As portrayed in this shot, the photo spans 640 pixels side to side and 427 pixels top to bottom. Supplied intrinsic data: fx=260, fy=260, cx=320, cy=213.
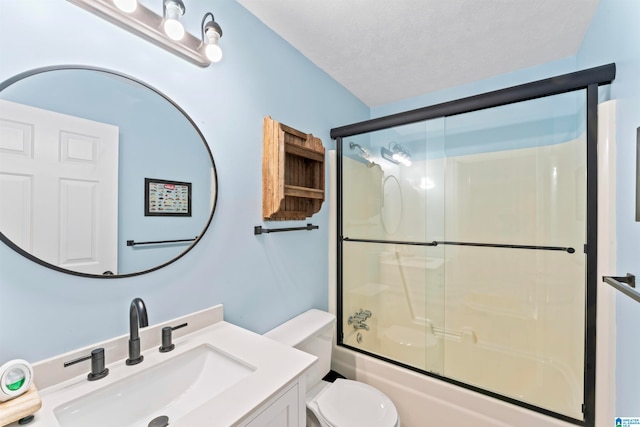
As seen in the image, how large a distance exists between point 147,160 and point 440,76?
6.81ft

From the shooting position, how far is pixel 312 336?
153 centimetres

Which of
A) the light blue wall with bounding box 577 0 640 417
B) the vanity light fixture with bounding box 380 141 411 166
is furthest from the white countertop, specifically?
the vanity light fixture with bounding box 380 141 411 166

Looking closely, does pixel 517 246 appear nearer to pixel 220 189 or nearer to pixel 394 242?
pixel 394 242

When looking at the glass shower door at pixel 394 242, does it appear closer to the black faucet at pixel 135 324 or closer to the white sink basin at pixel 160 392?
the white sink basin at pixel 160 392

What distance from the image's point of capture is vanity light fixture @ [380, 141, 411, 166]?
1.98 m

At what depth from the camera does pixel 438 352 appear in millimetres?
1812

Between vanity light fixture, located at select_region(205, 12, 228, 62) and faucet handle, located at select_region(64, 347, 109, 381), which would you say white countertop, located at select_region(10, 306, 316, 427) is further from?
vanity light fixture, located at select_region(205, 12, 228, 62)

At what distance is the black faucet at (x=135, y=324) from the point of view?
861mm

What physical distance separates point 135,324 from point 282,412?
0.57m

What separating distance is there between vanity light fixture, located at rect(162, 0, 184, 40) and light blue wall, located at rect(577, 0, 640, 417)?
1672 mm

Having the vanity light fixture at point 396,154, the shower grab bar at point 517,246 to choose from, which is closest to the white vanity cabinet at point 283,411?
the shower grab bar at point 517,246

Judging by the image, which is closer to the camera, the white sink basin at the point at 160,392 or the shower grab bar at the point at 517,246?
the white sink basin at the point at 160,392

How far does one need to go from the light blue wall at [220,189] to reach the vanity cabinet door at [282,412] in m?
0.57

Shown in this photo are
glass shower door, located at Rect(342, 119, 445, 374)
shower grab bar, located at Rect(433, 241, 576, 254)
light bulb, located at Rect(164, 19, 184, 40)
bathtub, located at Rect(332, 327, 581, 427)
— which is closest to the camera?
light bulb, located at Rect(164, 19, 184, 40)
